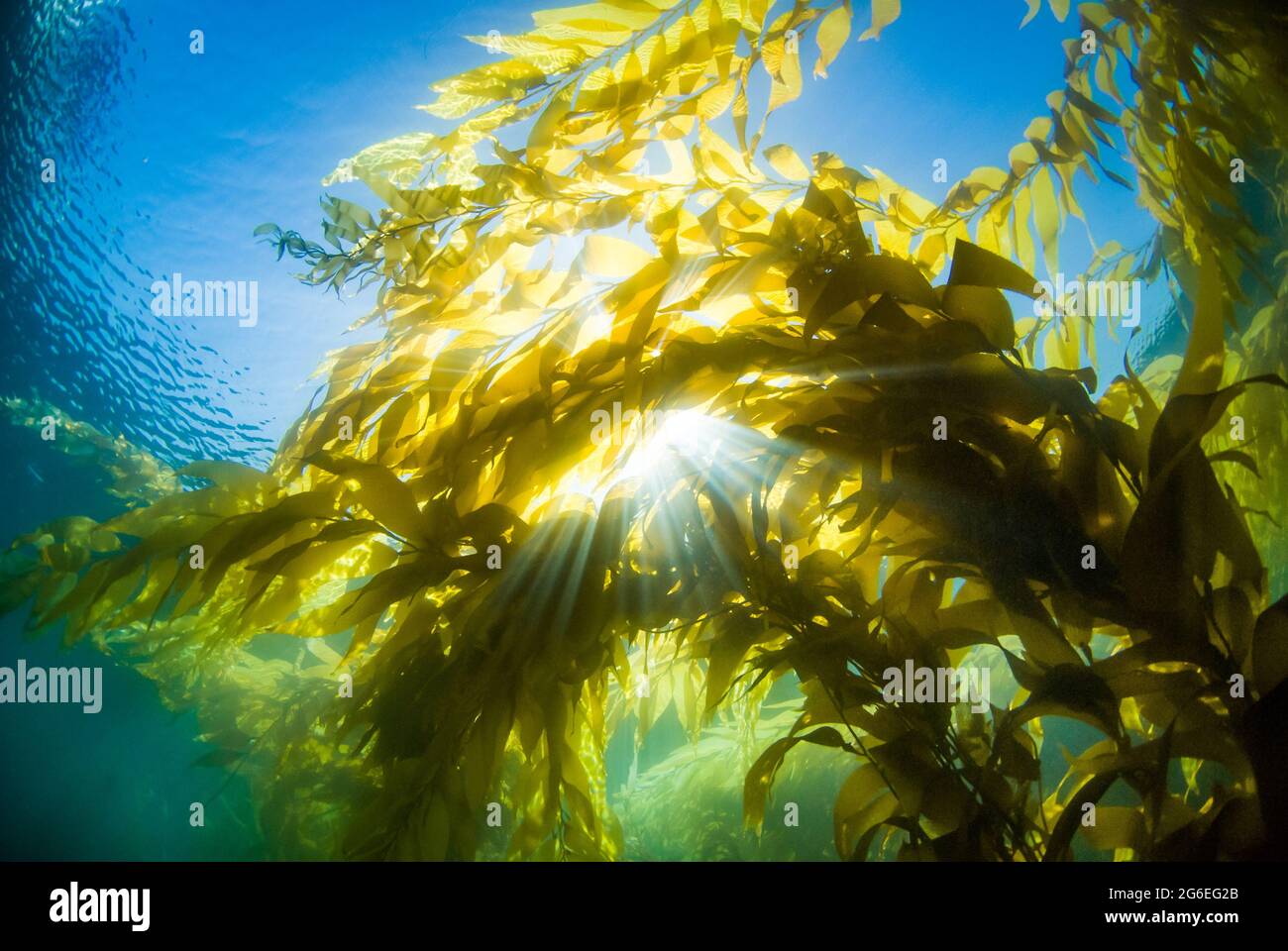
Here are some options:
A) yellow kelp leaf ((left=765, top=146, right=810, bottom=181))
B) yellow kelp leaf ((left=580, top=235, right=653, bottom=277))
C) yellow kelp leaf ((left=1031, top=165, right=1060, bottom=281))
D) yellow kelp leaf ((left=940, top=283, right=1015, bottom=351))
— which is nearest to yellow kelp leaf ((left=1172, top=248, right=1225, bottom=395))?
yellow kelp leaf ((left=940, top=283, right=1015, bottom=351))

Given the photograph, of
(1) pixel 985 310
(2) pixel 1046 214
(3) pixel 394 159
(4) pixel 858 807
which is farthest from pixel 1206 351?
(3) pixel 394 159

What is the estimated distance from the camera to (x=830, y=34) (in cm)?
72

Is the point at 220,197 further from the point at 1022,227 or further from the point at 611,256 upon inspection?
the point at 1022,227

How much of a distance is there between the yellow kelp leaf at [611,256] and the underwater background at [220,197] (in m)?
0.89

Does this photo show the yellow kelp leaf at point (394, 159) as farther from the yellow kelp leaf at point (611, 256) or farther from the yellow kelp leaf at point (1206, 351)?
the yellow kelp leaf at point (1206, 351)

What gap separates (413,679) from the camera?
0.58m

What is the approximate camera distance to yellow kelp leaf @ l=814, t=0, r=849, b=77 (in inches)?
28.0

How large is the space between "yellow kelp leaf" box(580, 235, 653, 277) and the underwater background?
0.89 m

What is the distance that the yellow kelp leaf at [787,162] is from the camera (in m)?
0.72

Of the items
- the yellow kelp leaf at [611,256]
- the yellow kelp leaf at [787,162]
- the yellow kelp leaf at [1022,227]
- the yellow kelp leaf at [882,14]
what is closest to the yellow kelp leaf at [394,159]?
the yellow kelp leaf at [611,256]

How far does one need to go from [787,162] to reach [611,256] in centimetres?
25

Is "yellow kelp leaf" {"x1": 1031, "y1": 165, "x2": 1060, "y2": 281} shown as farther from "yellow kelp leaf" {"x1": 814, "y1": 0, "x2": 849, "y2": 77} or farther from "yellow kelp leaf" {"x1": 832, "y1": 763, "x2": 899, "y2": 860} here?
"yellow kelp leaf" {"x1": 832, "y1": 763, "x2": 899, "y2": 860}

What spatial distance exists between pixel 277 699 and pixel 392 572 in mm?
1128
